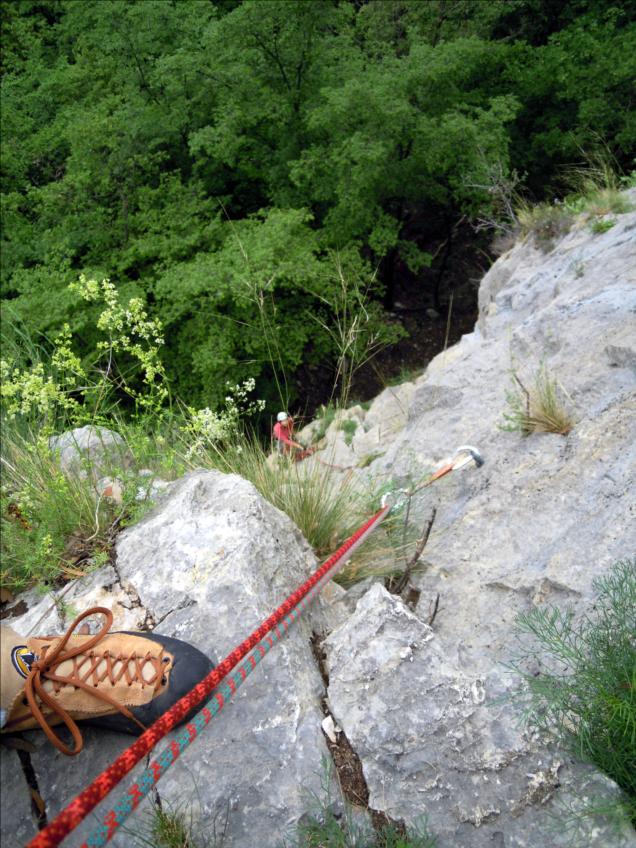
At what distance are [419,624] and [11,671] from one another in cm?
126

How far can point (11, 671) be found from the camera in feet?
5.64

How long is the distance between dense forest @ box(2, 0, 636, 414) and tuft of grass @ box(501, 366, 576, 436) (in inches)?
185

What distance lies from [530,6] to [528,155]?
9.82 feet

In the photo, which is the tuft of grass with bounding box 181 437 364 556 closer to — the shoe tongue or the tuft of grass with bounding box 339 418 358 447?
the shoe tongue

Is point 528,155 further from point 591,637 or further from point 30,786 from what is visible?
point 30,786

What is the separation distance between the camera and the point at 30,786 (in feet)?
5.57

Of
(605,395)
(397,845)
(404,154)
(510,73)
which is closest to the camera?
(397,845)

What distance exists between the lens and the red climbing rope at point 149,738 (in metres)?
1.12

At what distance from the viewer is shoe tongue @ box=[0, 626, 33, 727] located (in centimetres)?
168

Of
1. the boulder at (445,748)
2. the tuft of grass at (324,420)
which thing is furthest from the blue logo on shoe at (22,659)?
the tuft of grass at (324,420)

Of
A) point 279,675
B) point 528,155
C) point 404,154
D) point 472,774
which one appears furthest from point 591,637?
point 528,155

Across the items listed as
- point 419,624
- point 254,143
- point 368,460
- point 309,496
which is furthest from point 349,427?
point 254,143

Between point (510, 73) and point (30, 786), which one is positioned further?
point (510, 73)

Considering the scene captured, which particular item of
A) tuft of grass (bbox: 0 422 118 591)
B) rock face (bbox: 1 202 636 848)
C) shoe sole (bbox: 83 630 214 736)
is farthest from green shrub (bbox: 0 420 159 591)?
shoe sole (bbox: 83 630 214 736)
